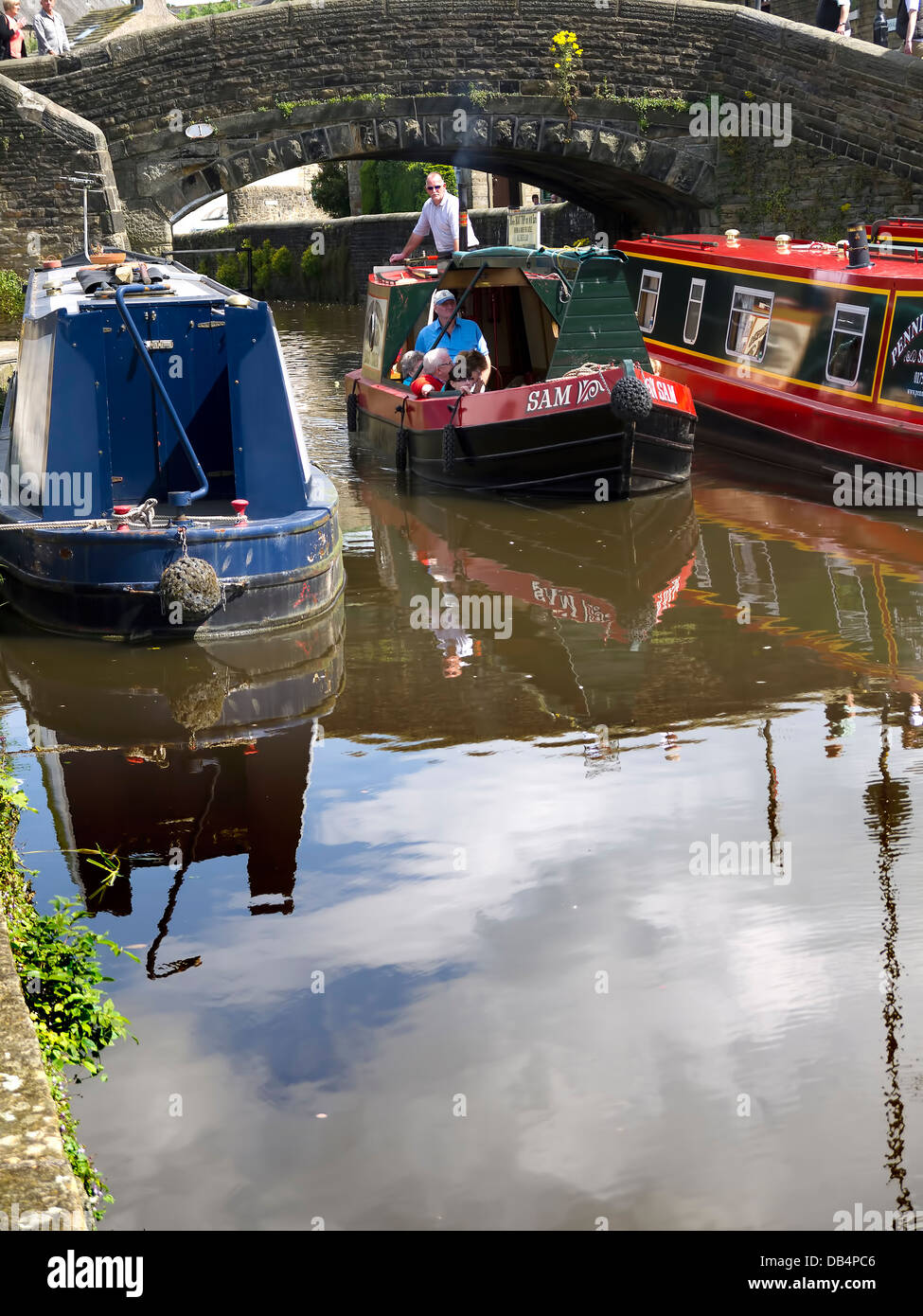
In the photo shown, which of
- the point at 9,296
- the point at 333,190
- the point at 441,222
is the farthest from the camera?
the point at 333,190

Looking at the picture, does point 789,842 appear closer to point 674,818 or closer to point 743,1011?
point 674,818

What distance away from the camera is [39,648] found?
7.52 m

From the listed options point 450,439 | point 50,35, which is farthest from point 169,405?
point 50,35

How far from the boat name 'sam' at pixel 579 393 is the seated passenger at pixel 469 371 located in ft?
4.09

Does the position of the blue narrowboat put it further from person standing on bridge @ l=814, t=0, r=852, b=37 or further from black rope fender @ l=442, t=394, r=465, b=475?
person standing on bridge @ l=814, t=0, r=852, b=37

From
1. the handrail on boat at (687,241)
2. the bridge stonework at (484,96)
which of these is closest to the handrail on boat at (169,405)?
the handrail on boat at (687,241)

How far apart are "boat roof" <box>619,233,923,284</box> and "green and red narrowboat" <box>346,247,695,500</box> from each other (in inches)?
57.5

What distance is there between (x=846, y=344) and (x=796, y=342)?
0.74 m

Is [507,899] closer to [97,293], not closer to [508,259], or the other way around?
[97,293]

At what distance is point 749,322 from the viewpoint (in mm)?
12648

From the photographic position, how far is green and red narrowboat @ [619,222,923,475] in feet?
35.3

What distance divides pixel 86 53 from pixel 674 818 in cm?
1742

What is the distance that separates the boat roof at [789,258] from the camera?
11.0 metres
